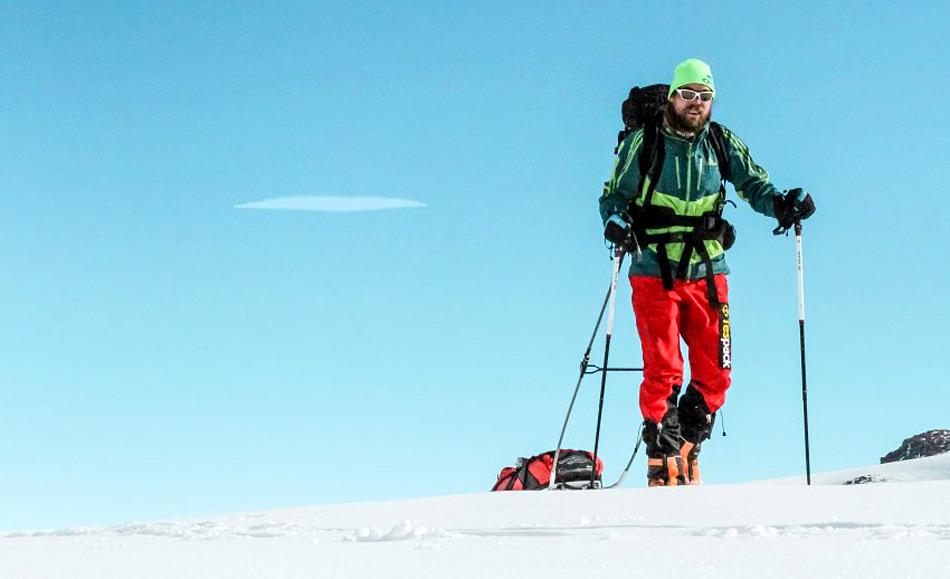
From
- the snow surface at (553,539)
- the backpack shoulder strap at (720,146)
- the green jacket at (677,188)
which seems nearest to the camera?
the snow surface at (553,539)

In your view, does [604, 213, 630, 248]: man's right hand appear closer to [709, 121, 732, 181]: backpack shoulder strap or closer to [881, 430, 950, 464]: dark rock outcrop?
[709, 121, 732, 181]: backpack shoulder strap

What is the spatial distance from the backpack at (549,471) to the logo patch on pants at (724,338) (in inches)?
76.9

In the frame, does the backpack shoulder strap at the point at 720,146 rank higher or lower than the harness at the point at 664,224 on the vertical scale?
higher

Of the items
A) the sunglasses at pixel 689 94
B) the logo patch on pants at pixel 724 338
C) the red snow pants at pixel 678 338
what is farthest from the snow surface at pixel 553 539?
the sunglasses at pixel 689 94

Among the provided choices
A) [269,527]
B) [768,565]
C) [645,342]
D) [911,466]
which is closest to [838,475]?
[911,466]

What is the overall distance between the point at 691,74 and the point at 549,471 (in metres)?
3.70

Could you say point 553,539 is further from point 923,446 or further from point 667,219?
point 923,446

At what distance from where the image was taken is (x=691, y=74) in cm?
711

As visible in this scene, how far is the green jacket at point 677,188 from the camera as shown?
709 cm

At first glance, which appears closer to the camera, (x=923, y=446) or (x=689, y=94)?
(x=689, y=94)

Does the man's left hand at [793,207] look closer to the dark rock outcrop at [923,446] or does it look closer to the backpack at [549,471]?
the backpack at [549,471]

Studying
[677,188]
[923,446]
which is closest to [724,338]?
[677,188]

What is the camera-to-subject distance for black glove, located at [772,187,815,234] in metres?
7.30

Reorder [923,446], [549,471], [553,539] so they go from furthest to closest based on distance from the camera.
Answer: [923,446]
[549,471]
[553,539]
